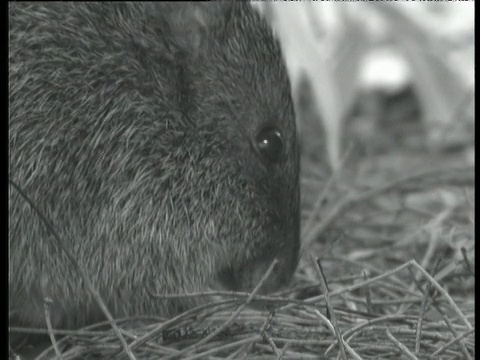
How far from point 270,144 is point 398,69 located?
125 inches

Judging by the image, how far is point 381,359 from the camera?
229 cm

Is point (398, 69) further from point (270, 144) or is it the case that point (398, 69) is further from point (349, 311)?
point (349, 311)

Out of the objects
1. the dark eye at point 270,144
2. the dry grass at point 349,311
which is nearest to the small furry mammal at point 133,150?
the dark eye at point 270,144

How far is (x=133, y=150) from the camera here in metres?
2.51

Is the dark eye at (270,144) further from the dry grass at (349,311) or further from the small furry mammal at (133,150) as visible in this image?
the dry grass at (349,311)

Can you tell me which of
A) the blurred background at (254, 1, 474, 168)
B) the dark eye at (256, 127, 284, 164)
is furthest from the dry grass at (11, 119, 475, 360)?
the blurred background at (254, 1, 474, 168)

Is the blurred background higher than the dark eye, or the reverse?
the blurred background

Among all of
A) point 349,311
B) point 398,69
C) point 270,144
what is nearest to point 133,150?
point 270,144

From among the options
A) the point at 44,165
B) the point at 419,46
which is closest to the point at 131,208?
the point at 44,165

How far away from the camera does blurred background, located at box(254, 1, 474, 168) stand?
461cm

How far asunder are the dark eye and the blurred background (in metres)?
1.36

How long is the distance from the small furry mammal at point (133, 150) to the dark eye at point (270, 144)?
0.01 meters

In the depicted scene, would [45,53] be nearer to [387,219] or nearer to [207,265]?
[207,265]

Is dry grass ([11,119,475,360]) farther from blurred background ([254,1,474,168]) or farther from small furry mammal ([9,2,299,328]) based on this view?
blurred background ([254,1,474,168])
